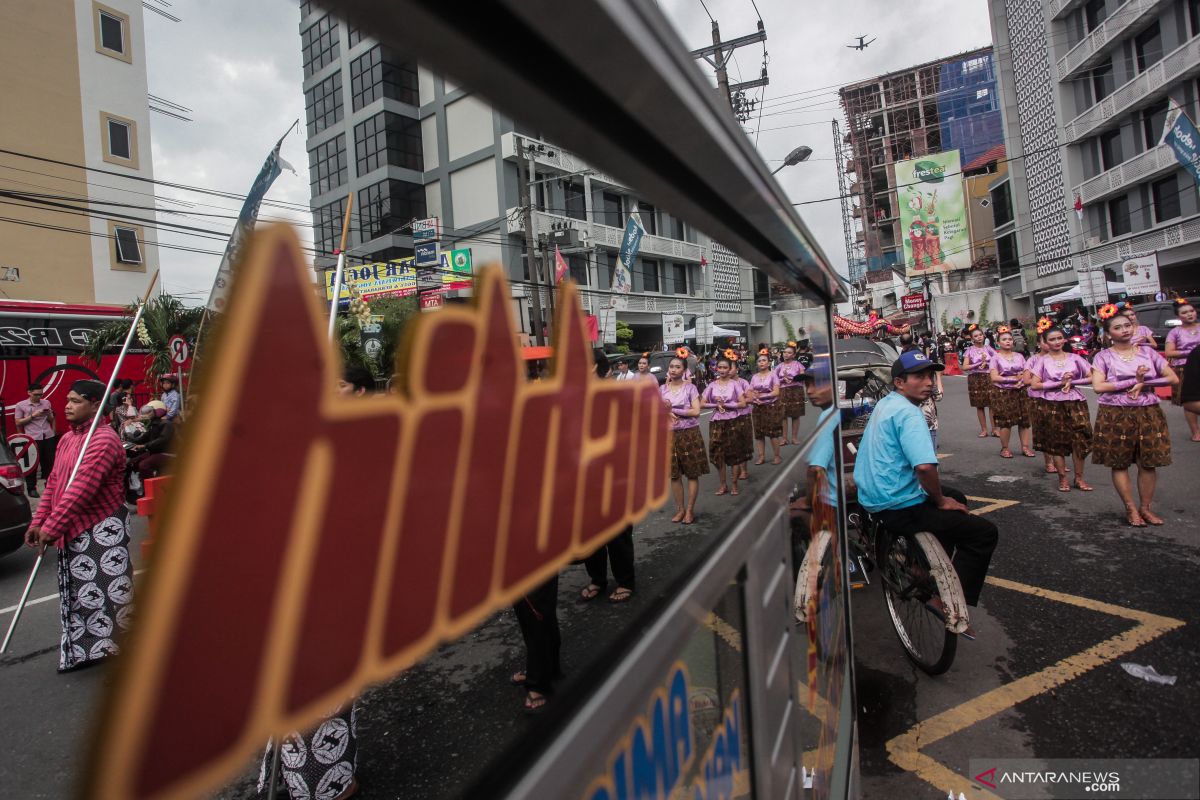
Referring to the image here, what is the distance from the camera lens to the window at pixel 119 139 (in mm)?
618

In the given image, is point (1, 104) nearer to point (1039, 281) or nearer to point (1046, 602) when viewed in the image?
point (1046, 602)

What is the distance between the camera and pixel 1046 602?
3.77 metres

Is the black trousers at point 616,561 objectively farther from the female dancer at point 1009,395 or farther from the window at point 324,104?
the female dancer at point 1009,395

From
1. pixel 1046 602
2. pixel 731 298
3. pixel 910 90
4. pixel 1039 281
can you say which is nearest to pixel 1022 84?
pixel 1039 281

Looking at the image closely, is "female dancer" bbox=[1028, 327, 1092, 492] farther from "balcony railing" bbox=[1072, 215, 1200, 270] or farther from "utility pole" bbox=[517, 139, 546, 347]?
"balcony railing" bbox=[1072, 215, 1200, 270]

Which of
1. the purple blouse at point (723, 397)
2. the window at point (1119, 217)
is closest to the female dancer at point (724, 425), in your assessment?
the purple blouse at point (723, 397)

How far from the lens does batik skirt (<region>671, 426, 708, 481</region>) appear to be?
93 cm

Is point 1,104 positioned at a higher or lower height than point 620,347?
higher

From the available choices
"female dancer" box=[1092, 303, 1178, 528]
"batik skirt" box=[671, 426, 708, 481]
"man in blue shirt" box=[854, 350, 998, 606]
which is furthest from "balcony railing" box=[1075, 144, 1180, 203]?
"batik skirt" box=[671, 426, 708, 481]

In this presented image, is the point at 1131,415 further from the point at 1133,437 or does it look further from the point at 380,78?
the point at 380,78

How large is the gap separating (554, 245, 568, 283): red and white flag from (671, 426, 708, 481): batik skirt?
314mm

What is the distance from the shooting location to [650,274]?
1.02 metres

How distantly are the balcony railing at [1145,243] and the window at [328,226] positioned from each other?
2797cm

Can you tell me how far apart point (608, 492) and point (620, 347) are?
211 millimetres
